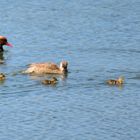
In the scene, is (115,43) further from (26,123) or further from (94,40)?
(26,123)

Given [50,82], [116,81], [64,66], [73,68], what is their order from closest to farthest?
[116,81]
[50,82]
[64,66]
[73,68]

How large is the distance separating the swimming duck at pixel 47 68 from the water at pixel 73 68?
0.32m

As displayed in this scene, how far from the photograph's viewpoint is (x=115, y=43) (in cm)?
3491

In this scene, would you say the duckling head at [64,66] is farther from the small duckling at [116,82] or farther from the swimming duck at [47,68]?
the small duckling at [116,82]

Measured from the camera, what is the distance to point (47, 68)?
98.8 feet

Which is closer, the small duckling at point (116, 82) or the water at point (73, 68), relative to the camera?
the water at point (73, 68)

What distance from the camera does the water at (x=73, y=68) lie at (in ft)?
79.1

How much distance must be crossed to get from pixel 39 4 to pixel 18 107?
58.6 ft

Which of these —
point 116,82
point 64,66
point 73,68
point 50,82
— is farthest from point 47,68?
point 116,82

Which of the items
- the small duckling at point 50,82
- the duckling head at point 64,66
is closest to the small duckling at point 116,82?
the small duckling at point 50,82

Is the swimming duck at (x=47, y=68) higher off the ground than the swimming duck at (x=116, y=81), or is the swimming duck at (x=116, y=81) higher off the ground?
the swimming duck at (x=47, y=68)

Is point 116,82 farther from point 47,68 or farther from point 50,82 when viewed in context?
point 47,68

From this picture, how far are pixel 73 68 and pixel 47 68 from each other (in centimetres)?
115

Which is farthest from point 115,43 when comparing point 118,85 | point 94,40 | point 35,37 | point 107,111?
point 107,111
